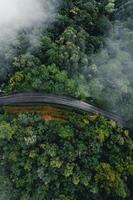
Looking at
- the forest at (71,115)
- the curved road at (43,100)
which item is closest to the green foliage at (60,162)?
the forest at (71,115)

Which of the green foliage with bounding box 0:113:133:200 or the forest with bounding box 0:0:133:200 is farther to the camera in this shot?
the forest with bounding box 0:0:133:200

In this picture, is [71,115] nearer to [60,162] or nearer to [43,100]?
[43,100]

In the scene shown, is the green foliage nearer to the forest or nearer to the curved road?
the forest

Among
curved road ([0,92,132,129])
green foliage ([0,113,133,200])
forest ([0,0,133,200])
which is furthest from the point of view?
curved road ([0,92,132,129])

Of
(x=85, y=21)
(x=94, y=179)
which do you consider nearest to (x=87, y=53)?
(x=85, y=21)

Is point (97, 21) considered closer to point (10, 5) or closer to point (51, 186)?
point (10, 5)

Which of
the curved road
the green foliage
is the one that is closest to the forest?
the green foliage

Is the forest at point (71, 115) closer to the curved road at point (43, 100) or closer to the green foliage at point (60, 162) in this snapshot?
the green foliage at point (60, 162)

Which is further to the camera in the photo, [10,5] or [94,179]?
[10,5]
